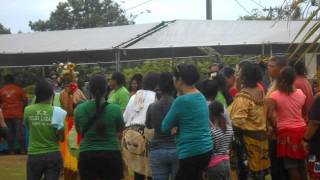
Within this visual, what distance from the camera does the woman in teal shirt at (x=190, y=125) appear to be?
600 cm

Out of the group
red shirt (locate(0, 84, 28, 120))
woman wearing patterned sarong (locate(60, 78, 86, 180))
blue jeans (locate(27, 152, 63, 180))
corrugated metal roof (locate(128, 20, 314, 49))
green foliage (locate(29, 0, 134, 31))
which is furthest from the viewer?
green foliage (locate(29, 0, 134, 31))

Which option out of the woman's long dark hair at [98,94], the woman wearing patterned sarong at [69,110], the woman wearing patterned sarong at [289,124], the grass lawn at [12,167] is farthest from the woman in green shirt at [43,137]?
the grass lawn at [12,167]

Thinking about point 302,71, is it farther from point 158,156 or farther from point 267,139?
point 158,156

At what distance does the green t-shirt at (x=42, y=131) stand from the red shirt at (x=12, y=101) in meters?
9.12

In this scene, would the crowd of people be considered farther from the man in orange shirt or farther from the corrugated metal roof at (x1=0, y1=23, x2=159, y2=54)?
the man in orange shirt

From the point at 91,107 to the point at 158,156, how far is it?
0.90 metres

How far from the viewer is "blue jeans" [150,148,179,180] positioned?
7.00 metres

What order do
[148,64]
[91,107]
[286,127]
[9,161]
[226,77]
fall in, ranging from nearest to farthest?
1. [91,107]
2. [286,127]
3. [226,77]
4. [9,161]
5. [148,64]

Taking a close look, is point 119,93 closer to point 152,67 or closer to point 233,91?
point 233,91

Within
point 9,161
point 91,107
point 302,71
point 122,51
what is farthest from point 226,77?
point 9,161

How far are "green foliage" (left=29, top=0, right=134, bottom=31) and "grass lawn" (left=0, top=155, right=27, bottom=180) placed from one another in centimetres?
3480

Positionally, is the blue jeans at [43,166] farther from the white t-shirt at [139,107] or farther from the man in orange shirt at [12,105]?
the man in orange shirt at [12,105]

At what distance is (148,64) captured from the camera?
635 inches

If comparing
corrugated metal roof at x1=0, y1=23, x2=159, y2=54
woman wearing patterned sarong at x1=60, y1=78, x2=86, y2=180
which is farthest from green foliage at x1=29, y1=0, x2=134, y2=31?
woman wearing patterned sarong at x1=60, y1=78, x2=86, y2=180
